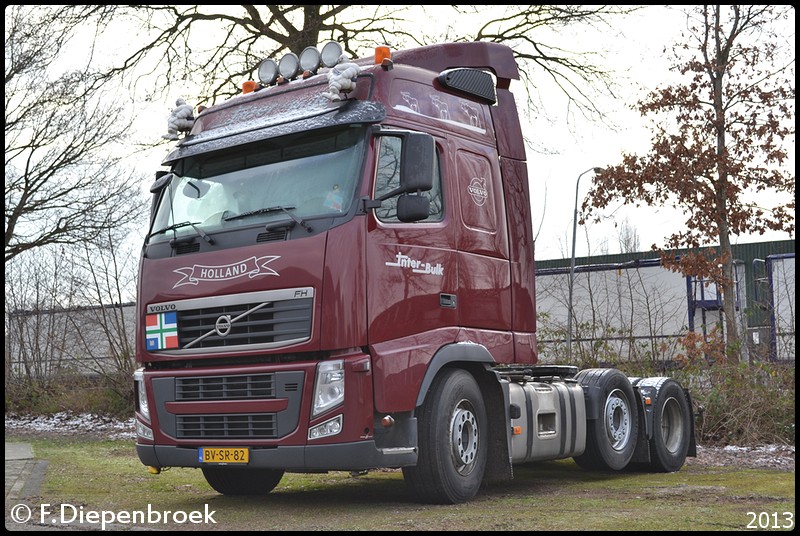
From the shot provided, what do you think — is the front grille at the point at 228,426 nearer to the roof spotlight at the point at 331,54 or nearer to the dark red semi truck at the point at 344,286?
the dark red semi truck at the point at 344,286

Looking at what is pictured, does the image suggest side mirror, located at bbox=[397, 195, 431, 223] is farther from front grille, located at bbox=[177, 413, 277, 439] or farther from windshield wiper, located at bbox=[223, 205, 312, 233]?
front grille, located at bbox=[177, 413, 277, 439]

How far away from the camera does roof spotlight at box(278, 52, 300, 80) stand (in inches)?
356

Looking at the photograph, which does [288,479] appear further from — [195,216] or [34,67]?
[34,67]

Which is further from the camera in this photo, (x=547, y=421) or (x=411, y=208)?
(x=547, y=421)

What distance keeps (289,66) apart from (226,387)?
3.00m

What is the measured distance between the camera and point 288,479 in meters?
10.8

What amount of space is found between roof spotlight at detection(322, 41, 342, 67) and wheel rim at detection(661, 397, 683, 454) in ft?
17.4

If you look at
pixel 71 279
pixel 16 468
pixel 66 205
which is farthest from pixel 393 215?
pixel 66 205

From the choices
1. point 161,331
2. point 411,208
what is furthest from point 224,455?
point 411,208

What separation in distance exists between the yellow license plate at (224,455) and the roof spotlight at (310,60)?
3328 millimetres

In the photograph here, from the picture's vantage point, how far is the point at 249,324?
25.3 ft

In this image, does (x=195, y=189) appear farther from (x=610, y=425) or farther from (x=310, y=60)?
(x=610, y=425)

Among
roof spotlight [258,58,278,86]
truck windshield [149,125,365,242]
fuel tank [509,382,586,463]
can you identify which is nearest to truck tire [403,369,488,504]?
fuel tank [509,382,586,463]

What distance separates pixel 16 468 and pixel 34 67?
1227 centimetres
